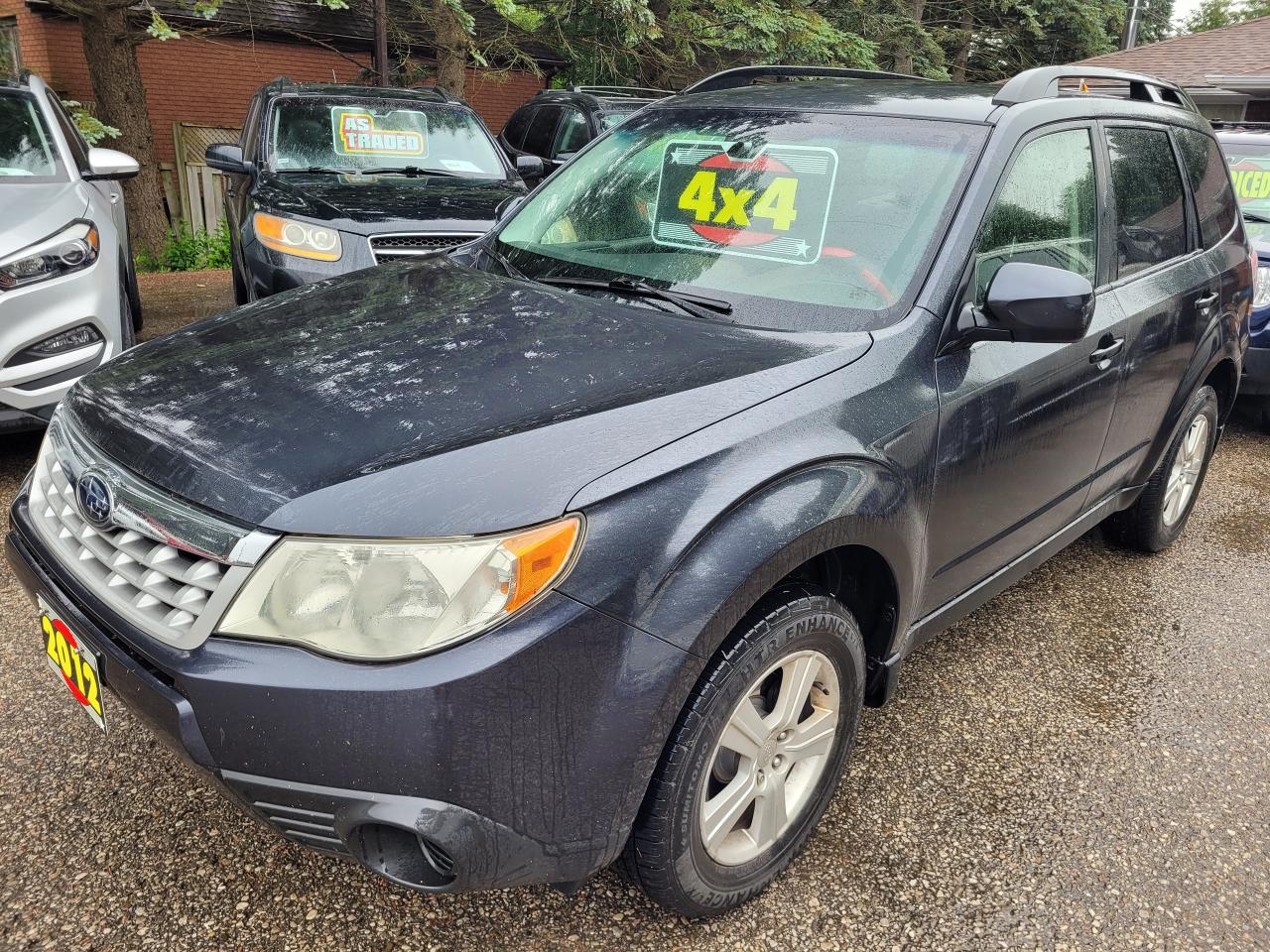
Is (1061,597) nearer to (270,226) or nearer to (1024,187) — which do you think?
(1024,187)

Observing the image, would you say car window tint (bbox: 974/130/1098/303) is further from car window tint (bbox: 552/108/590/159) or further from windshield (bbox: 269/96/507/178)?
car window tint (bbox: 552/108/590/159)

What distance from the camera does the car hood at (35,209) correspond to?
3.97 metres

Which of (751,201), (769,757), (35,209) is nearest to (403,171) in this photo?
(35,209)

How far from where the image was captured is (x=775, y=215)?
260cm

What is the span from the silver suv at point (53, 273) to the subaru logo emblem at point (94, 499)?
225 centimetres

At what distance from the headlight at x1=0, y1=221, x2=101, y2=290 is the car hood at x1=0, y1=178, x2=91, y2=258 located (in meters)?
0.03

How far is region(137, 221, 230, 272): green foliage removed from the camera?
10.3 meters

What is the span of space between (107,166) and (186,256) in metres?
6.07

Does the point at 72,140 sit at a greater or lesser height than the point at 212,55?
greater

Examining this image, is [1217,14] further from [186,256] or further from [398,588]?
[398,588]

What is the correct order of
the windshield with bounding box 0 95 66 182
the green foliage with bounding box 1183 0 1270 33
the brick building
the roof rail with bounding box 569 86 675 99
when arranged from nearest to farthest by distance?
the windshield with bounding box 0 95 66 182, the roof rail with bounding box 569 86 675 99, the brick building, the green foliage with bounding box 1183 0 1270 33

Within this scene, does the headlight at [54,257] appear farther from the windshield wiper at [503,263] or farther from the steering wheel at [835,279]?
the steering wheel at [835,279]

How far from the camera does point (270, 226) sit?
535 centimetres

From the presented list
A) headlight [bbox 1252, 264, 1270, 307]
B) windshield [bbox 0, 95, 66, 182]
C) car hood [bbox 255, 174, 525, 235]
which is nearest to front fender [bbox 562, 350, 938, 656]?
car hood [bbox 255, 174, 525, 235]
